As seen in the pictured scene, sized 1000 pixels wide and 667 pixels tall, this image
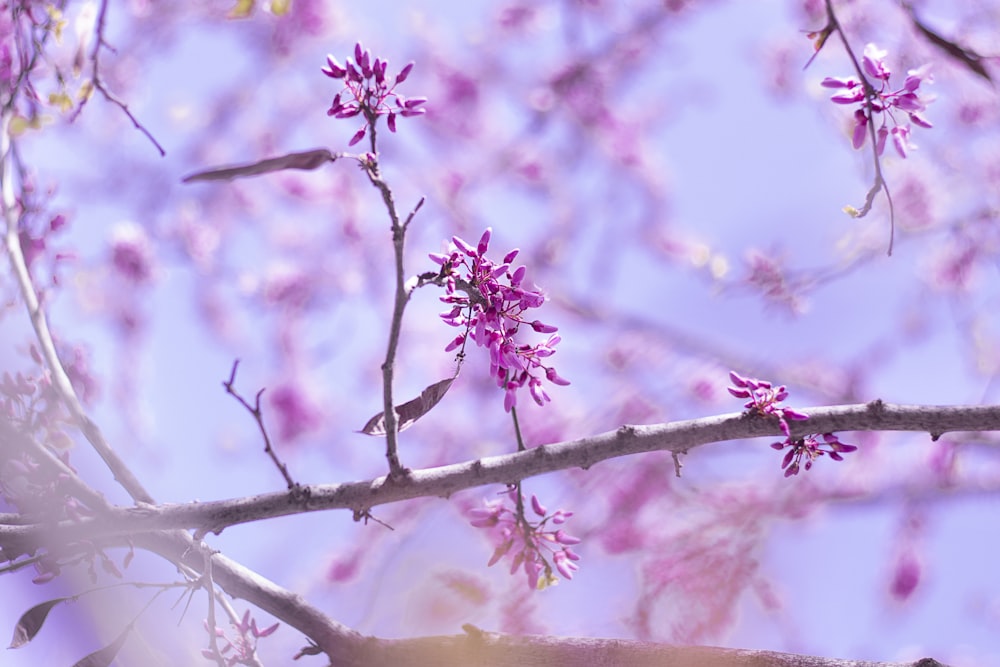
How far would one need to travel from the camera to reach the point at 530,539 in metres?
1.36

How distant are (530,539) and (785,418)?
1.67 ft

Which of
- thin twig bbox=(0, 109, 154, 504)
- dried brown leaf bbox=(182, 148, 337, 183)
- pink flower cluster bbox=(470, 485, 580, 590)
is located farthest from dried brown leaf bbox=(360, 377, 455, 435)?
thin twig bbox=(0, 109, 154, 504)

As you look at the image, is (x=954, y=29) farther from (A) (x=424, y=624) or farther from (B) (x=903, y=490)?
(A) (x=424, y=624)

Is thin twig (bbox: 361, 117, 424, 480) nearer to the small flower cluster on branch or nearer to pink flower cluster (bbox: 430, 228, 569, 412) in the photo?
pink flower cluster (bbox: 430, 228, 569, 412)

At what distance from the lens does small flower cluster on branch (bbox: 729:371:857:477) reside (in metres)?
1.17

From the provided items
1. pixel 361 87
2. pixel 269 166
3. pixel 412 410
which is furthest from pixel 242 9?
pixel 412 410

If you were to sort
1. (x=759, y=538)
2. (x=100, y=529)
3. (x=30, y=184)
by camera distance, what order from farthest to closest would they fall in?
(x=759, y=538)
(x=30, y=184)
(x=100, y=529)

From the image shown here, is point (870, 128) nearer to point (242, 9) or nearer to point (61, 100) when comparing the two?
point (242, 9)

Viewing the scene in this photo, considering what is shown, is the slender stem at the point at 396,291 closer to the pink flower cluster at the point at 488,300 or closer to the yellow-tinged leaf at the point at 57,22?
the pink flower cluster at the point at 488,300

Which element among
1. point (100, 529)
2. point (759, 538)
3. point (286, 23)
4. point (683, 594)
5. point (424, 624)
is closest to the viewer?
point (100, 529)

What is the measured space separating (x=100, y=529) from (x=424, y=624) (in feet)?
4.90

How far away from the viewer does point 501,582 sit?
3047 millimetres

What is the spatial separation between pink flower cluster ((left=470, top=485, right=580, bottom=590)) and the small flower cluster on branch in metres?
0.40

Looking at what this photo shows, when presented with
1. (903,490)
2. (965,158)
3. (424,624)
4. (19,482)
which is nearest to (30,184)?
(19,482)
